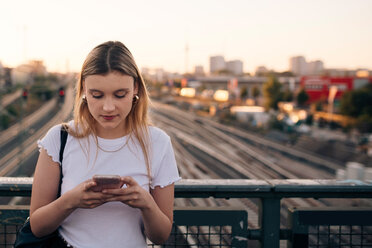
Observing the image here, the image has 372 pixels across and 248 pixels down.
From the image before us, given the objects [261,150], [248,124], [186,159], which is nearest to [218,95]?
[248,124]

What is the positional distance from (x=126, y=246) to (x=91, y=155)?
0.41 m

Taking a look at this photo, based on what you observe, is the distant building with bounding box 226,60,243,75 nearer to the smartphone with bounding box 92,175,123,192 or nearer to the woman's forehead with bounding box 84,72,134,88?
the woman's forehead with bounding box 84,72,134,88

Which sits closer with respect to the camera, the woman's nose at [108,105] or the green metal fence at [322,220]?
the woman's nose at [108,105]

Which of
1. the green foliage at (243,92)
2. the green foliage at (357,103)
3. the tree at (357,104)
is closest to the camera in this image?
the tree at (357,104)

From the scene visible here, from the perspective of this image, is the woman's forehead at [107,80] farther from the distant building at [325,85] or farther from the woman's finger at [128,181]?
the distant building at [325,85]

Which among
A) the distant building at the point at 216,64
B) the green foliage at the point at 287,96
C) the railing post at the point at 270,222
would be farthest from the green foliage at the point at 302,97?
the distant building at the point at 216,64

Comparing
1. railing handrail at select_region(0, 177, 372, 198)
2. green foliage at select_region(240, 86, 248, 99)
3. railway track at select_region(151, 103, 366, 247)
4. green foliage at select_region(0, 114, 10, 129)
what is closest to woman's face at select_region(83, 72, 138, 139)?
railing handrail at select_region(0, 177, 372, 198)

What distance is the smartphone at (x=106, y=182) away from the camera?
1.25m

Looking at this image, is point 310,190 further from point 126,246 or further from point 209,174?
point 209,174

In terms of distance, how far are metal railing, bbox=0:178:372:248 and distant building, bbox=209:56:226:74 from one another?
15517cm

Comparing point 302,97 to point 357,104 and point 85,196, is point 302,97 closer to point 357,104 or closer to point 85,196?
point 357,104

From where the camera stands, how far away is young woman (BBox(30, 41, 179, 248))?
1.45 metres

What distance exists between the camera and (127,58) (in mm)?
1482

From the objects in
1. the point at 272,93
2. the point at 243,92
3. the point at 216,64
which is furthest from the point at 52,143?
the point at 216,64
